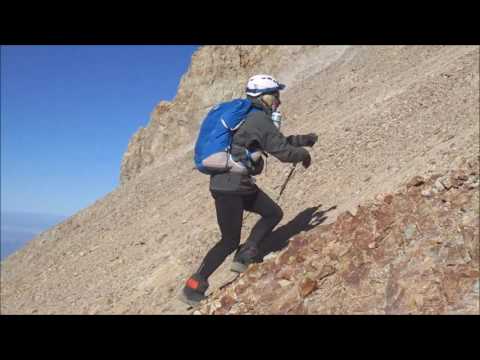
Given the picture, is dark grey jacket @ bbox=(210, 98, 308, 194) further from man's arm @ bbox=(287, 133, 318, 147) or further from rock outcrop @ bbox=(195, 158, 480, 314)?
rock outcrop @ bbox=(195, 158, 480, 314)

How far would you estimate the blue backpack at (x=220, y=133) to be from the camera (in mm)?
5352

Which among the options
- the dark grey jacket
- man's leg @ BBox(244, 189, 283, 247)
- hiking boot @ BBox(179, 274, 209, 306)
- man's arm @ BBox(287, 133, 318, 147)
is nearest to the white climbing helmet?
the dark grey jacket

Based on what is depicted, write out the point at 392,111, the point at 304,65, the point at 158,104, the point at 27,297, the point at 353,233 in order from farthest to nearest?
the point at 158,104
the point at 304,65
the point at 27,297
the point at 392,111
the point at 353,233

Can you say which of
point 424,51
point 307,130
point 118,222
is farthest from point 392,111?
point 118,222

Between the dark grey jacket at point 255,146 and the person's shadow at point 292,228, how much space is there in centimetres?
130

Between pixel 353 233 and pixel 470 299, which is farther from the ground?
pixel 353 233

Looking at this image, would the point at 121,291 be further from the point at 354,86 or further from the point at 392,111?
the point at 354,86

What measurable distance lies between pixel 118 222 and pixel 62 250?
2024mm

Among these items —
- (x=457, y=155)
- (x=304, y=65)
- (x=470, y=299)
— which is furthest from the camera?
(x=304, y=65)

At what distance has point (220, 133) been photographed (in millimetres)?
5371

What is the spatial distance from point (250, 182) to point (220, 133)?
720mm

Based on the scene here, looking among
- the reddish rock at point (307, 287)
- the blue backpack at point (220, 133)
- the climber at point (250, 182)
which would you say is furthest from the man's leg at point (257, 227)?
the reddish rock at point (307, 287)

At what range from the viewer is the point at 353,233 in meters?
5.33

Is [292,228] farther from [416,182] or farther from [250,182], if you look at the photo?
[416,182]
